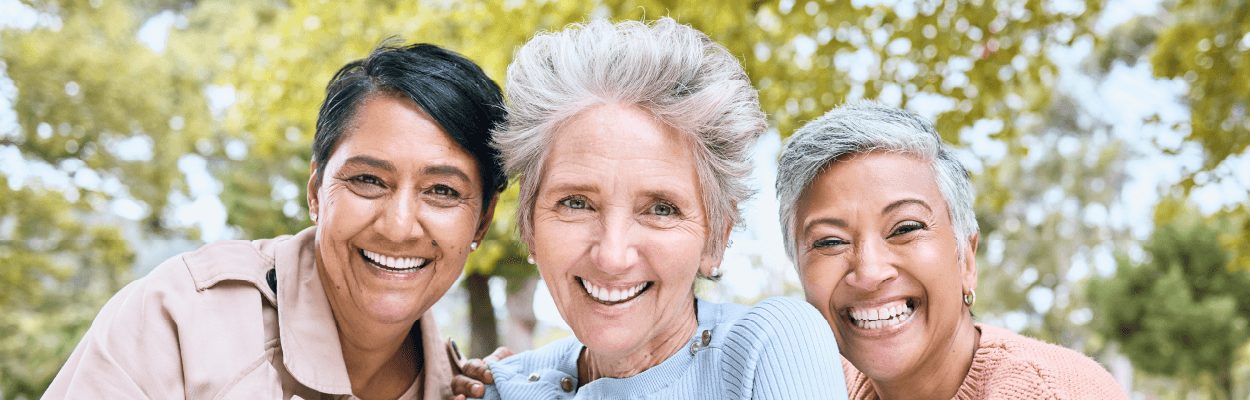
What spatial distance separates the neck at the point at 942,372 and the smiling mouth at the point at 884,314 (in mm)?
159

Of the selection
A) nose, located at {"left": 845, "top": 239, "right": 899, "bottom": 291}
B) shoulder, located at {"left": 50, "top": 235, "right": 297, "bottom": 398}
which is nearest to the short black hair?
shoulder, located at {"left": 50, "top": 235, "right": 297, "bottom": 398}

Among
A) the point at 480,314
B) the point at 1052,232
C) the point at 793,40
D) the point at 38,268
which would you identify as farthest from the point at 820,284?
the point at 1052,232

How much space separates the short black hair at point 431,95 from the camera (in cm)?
239

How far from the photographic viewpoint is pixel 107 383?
6.98 ft

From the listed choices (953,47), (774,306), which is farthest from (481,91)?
(953,47)

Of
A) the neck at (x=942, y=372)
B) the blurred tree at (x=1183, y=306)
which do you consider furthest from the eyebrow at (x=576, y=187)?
the blurred tree at (x=1183, y=306)

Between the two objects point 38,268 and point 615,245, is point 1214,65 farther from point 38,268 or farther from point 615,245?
point 38,268

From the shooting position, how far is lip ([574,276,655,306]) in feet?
6.72

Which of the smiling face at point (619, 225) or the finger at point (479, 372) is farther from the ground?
the smiling face at point (619, 225)

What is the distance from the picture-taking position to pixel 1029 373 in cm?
238

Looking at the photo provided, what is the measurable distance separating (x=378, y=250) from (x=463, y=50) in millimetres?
3988

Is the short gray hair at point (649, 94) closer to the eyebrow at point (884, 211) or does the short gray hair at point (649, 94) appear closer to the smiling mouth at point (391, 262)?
the eyebrow at point (884, 211)

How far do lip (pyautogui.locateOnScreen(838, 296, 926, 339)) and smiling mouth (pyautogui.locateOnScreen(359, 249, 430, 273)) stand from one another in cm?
106

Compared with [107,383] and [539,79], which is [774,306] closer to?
[539,79]
